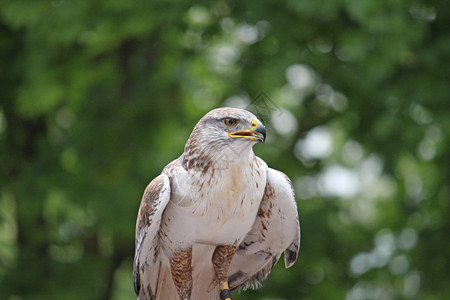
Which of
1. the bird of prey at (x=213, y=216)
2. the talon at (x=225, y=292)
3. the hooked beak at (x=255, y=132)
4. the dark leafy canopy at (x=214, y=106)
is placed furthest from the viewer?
the dark leafy canopy at (x=214, y=106)

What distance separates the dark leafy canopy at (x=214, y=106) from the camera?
591 cm

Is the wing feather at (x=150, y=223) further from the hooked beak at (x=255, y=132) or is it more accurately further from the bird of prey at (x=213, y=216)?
the hooked beak at (x=255, y=132)

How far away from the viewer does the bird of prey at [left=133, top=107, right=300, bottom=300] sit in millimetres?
2477

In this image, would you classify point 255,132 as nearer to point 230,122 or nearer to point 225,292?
point 230,122

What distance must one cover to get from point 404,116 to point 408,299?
304 centimetres

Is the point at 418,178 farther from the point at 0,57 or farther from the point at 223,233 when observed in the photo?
the point at 223,233

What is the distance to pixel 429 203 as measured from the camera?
300 inches

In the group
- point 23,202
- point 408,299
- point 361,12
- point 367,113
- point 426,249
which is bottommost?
point 408,299

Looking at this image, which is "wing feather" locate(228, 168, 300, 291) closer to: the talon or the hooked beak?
the talon

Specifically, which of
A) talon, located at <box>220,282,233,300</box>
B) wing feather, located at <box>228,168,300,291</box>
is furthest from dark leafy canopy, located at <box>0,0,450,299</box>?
talon, located at <box>220,282,233,300</box>

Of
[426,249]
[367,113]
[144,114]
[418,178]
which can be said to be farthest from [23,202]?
[418,178]

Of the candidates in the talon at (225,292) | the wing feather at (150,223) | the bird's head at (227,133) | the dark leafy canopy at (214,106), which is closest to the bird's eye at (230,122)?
the bird's head at (227,133)

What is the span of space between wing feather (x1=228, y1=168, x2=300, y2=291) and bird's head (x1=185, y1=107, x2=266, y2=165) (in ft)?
1.02

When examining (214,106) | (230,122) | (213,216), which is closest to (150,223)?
(213,216)
